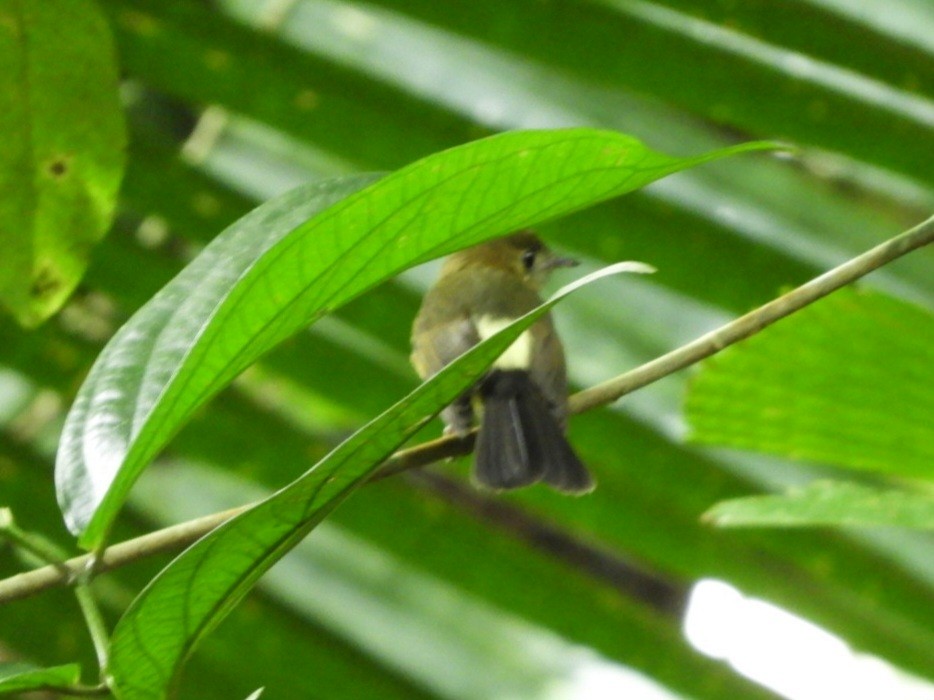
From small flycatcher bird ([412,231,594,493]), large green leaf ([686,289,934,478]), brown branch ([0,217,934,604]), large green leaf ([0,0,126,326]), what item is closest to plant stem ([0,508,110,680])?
brown branch ([0,217,934,604])

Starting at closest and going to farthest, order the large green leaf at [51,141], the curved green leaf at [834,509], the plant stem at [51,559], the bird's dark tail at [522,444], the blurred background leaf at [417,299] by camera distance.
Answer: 1. the plant stem at [51,559]
2. the curved green leaf at [834,509]
3. the large green leaf at [51,141]
4. the bird's dark tail at [522,444]
5. the blurred background leaf at [417,299]

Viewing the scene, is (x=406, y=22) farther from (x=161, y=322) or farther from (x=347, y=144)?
(x=161, y=322)

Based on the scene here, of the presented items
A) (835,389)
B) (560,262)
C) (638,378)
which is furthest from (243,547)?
(560,262)

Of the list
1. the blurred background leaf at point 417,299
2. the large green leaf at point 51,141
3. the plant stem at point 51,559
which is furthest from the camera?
the blurred background leaf at point 417,299

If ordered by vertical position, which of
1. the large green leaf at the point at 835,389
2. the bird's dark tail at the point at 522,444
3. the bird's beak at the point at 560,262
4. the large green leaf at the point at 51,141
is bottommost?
the bird's dark tail at the point at 522,444

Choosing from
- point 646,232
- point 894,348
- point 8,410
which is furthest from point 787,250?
point 8,410

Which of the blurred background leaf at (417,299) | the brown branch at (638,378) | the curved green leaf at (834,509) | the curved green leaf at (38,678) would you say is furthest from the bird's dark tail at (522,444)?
the curved green leaf at (38,678)

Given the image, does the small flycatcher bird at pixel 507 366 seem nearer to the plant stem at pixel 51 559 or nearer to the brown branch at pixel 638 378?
the brown branch at pixel 638 378
